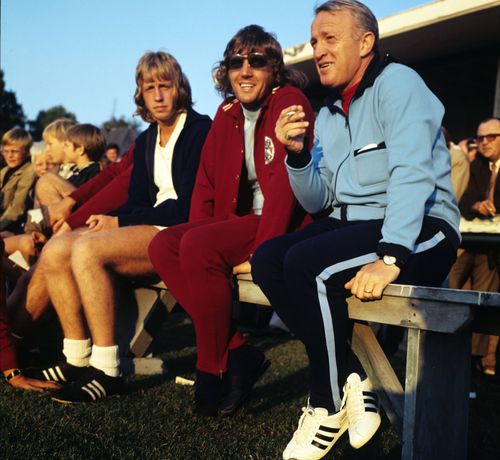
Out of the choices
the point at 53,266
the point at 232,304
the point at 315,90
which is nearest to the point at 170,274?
the point at 232,304

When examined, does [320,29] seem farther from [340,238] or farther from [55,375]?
[55,375]

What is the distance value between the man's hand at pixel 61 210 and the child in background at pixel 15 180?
2.23 meters

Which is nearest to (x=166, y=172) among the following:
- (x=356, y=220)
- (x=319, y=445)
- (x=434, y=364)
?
(x=356, y=220)

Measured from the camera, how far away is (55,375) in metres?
3.43

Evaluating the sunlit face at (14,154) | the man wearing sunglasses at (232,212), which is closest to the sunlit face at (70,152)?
the sunlit face at (14,154)

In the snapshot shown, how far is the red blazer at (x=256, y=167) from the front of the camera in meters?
2.94

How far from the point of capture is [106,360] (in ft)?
10.5

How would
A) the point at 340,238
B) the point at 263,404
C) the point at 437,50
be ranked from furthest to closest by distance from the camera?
the point at 437,50 < the point at 263,404 < the point at 340,238

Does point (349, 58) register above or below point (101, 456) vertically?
above

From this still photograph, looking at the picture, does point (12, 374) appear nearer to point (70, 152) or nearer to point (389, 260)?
point (389, 260)

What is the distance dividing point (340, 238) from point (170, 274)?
44.4 inches

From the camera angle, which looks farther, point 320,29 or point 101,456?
point 320,29

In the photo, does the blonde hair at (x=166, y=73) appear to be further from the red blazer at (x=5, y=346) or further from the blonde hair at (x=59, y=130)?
the blonde hair at (x=59, y=130)

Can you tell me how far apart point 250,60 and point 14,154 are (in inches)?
174
